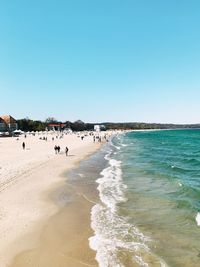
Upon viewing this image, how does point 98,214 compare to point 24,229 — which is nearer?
point 24,229

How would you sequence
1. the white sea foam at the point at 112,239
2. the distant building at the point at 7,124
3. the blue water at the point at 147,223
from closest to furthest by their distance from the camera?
1. the white sea foam at the point at 112,239
2. the blue water at the point at 147,223
3. the distant building at the point at 7,124

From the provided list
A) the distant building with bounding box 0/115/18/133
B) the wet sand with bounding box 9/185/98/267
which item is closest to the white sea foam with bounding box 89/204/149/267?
the wet sand with bounding box 9/185/98/267

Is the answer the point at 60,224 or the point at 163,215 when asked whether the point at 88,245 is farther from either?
the point at 163,215

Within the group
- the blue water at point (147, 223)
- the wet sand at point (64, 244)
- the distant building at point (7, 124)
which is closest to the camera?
the wet sand at point (64, 244)

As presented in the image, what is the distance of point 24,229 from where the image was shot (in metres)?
15.7

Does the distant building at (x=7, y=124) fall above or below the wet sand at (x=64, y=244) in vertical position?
above

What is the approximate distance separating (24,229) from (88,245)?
3474mm

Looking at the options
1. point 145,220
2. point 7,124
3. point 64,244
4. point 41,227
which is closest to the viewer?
point 64,244

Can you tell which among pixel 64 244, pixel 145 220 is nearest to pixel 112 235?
pixel 64 244

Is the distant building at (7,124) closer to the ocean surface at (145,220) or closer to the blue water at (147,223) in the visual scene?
the ocean surface at (145,220)

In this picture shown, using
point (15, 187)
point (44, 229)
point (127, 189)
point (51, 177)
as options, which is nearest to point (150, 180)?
point (127, 189)

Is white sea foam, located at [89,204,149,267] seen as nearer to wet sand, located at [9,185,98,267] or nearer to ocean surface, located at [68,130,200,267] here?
ocean surface, located at [68,130,200,267]

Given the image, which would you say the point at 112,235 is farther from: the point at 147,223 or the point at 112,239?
the point at 147,223


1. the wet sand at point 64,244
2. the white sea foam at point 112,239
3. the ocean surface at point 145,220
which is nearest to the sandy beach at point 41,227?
the wet sand at point 64,244
